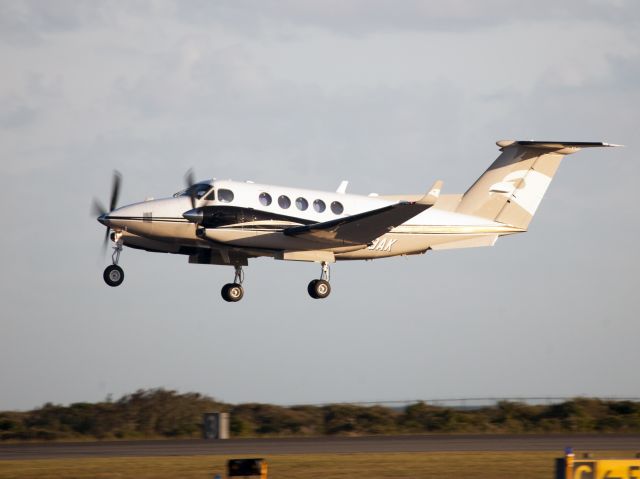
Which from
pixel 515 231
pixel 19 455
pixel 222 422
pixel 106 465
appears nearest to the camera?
pixel 106 465

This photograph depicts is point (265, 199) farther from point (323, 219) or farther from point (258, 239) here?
point (323, 219)

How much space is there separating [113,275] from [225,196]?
430 cm

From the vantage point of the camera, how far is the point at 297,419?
33.3m

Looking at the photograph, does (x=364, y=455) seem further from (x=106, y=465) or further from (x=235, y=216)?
(x=235, y=216)

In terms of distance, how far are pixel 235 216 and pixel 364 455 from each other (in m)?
10.4

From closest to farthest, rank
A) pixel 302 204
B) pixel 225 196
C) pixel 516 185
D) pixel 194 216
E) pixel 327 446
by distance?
pixel 327 446, pixel 194 216, pixel 225 196, pixel 302 204, pixel 516 185

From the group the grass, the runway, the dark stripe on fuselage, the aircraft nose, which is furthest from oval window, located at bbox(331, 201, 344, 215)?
the grass

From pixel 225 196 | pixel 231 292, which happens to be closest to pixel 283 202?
pixel 225 196

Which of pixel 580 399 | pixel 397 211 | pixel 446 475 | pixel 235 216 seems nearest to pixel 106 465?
pixel 446 475

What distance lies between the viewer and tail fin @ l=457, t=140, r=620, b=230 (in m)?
35.7

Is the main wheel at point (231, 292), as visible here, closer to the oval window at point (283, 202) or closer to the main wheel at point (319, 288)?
the main wheel at point (319, 288)

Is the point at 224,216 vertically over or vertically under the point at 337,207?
under

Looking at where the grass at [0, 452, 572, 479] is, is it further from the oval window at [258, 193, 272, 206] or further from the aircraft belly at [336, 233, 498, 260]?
the aircraft belly at [336, 233, 498, 260]

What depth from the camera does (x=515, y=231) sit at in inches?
1410
